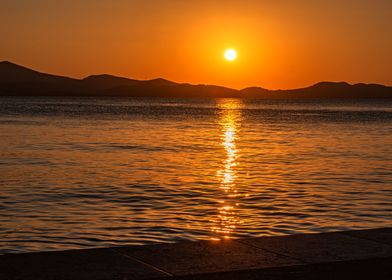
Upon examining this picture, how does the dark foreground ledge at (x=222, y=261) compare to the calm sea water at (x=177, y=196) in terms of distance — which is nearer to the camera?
the dark foreground ledge at (x=222, y=261)

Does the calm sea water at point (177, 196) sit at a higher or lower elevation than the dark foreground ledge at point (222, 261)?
lower

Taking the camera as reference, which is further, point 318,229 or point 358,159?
point 358,159

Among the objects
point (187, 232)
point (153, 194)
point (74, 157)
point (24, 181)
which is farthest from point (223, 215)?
point (74, 157)

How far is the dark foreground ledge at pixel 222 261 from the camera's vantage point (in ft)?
21.4

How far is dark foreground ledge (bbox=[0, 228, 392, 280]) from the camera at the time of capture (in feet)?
21.4

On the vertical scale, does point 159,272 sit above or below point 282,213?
above

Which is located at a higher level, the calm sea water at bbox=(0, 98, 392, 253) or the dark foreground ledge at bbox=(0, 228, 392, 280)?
the dark foreground ledge at bbox=(0, 228, 392, 280)

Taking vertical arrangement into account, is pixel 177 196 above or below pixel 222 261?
below

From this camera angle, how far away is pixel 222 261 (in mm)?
7027

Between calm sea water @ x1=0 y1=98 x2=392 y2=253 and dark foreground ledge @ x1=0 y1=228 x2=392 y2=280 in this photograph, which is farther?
calm sea water @ x1=0 y1=98 x2=392 y2=253

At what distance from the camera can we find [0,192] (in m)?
17.6

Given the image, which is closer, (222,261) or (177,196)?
(222,261)

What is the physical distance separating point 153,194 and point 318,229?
5.66m

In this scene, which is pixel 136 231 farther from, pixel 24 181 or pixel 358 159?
pixel 358 159
